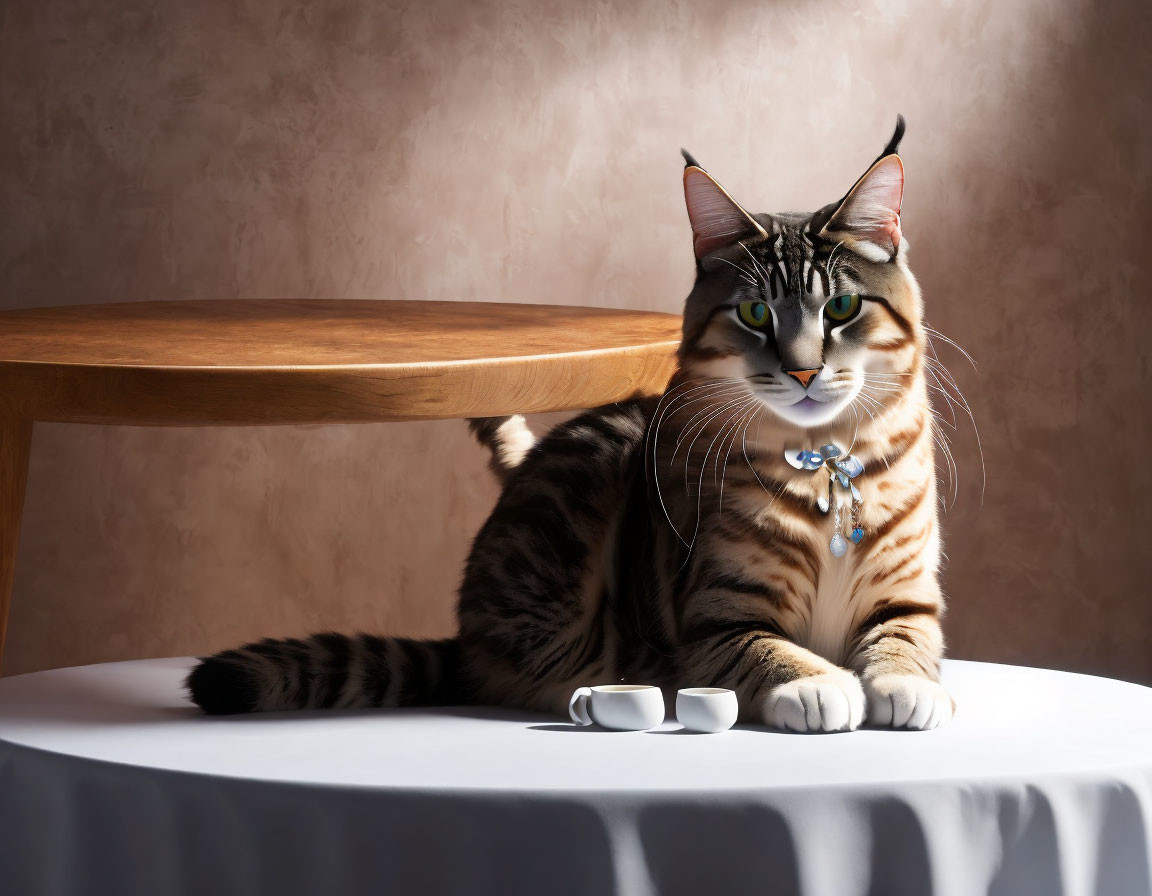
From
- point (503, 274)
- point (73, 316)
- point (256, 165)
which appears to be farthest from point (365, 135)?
point (73, 316)

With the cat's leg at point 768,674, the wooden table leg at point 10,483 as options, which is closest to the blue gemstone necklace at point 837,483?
the cat's leg at point 768,674

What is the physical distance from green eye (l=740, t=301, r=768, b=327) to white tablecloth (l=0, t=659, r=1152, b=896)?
0.38 metres

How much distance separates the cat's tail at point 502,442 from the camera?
5.55 ft

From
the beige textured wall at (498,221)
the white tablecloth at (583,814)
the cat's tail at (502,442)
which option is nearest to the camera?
the white tablecloth at (583,814)

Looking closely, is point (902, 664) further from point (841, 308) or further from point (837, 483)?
point (841, 308)

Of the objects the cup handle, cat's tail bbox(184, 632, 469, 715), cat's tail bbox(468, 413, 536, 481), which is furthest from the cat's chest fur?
cat's tail bbox(468, 413, 536, 481)

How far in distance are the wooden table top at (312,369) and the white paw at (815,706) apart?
1.17ft

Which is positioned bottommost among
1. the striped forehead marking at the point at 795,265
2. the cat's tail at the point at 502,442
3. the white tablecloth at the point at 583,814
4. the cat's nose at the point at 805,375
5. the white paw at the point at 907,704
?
the white tablecloth at the point at 583,814

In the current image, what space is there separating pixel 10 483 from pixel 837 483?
2.76 feet

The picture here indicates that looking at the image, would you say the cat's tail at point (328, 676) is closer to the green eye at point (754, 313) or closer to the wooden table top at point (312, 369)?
the wooden table top at point (312, 369)

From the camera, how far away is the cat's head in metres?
1.16

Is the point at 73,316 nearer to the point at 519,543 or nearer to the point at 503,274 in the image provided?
the point at 519,543

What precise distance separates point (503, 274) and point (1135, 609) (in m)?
1.45

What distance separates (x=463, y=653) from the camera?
1388mm
